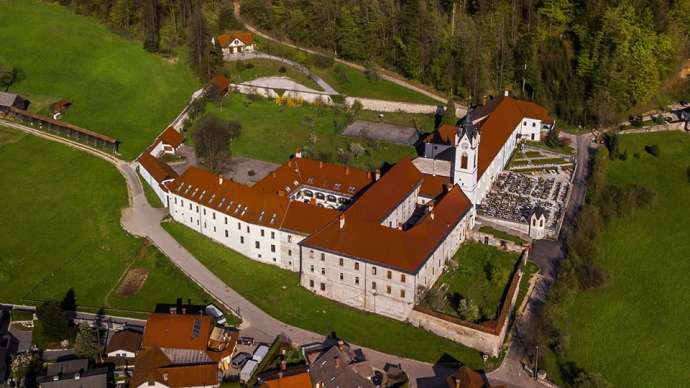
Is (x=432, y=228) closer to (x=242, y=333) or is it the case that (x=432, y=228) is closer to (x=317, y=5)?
(x=242, y=333)

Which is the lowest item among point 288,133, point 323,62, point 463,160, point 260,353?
point 260,353

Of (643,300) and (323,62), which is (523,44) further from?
(643,300)

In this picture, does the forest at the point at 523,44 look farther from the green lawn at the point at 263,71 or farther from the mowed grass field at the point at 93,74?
the mowed grass field at the point at 93,74

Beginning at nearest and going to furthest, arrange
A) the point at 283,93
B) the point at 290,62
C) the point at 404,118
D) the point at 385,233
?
the point at 385,233
the point at 404,118
the point at 283,93
the point at 290,62

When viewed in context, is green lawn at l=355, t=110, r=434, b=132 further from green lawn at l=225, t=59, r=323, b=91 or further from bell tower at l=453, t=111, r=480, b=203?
bell tower at l=453, t=111, r=480, b=203

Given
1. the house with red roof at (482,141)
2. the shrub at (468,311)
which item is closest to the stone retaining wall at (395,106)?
the house with red roof at (482,141)

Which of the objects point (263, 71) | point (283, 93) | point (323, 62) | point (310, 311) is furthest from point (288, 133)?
point (310, 311)
